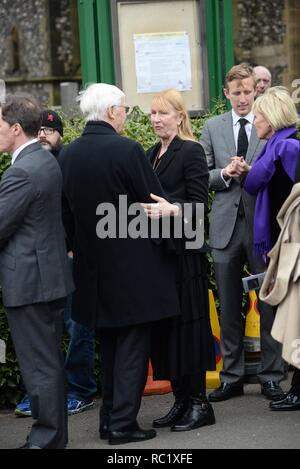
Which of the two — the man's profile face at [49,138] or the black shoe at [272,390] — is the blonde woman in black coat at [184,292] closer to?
the black shoe at [272,390]

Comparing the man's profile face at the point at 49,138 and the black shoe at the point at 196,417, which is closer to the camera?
the black shoe at the point at 196,417

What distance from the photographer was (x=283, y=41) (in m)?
31.6

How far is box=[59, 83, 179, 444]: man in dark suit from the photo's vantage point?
606 centimetres

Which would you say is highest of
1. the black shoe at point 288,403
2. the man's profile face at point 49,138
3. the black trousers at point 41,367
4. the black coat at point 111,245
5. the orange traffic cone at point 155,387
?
the man's profile face at point 49,138

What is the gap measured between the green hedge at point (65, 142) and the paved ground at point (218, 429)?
16cm

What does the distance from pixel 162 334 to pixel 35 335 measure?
0.96 meters

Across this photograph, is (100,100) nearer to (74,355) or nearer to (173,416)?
(74,355)

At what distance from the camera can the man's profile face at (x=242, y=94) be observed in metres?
7.28

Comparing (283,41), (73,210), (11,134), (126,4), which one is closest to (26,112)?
(11,134)

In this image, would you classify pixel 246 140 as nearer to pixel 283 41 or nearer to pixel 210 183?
pixel 210 183

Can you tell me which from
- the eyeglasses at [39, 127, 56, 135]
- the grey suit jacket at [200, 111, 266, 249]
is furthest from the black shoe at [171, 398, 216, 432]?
the eyeglasses at [39, 127, 56, 135]

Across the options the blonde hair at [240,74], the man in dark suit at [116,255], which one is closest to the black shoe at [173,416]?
the man in dark suit at [116,255]

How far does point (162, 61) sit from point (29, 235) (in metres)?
4.91

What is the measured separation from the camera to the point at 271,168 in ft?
21.9
